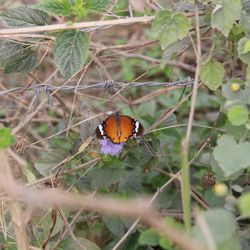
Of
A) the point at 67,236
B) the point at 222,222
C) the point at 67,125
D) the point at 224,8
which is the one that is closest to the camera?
the point at 222,222

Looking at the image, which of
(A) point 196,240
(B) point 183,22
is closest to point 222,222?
(A) point 196,240

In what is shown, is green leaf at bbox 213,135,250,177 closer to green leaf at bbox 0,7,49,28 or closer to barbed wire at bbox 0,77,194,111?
barbed wire at bbox 0,77,194,111

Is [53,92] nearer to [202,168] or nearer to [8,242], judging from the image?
[8,242]

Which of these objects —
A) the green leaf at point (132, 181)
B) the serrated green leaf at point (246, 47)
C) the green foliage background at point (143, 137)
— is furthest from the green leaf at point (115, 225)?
the serrated green leaf at point (246, 47)

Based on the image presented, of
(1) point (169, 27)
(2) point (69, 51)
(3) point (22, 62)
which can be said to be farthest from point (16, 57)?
(1) point (169, 27)

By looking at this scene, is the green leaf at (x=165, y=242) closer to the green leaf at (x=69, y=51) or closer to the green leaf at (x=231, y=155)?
the green leaf at (x=231, y=155)

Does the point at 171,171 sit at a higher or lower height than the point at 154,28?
lower
